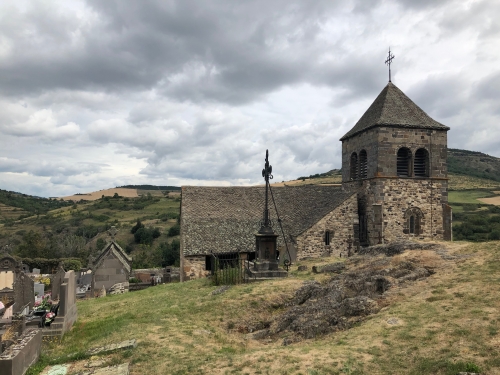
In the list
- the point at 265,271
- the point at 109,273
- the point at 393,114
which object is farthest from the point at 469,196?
the point at 109,273

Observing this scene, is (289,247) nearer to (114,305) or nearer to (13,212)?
(114,305)

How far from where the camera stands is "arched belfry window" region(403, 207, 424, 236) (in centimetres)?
2172

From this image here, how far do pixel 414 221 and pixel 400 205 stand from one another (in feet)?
4.91

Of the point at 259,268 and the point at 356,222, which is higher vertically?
the point at 356,222

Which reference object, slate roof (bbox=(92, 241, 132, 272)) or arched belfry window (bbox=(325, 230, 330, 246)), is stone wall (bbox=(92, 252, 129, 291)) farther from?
arched belfry window (bbox=(325, 230, 330, 246))

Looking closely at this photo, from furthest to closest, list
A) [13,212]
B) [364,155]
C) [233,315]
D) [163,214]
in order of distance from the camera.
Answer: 1. [13,212]
2. [163,214]
3. [364,155]
4. [233,315]

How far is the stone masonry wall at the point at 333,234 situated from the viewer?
2134cm

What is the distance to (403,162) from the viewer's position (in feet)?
72.3

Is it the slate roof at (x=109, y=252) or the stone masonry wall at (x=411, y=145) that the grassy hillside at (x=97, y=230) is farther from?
the stone masonry wall at (x=411, y=145)

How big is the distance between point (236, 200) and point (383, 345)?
1942 centimetres

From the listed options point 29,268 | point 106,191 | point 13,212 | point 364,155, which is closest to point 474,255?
point 364,155

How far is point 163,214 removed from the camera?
75062 millimetres

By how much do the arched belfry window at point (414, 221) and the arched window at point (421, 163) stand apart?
7.27 ft

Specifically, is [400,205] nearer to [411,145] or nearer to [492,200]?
[411,145]
